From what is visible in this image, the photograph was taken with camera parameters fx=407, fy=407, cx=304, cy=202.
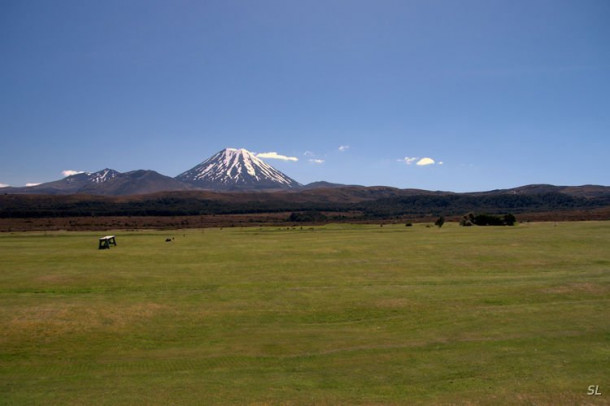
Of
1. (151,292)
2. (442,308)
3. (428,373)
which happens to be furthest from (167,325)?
(442,308)

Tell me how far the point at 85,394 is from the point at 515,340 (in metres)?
19.9

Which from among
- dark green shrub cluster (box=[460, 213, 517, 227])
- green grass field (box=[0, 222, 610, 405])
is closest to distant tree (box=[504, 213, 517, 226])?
dark green shrub cluster (box=[460, 213, 517, 227])

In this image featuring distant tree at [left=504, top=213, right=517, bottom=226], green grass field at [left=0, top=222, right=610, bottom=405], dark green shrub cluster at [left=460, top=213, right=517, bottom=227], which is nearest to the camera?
green grass field at [left=0, top=222, right=610, bottom=405]

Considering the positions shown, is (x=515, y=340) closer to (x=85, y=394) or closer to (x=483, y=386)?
(x=483, y=386)

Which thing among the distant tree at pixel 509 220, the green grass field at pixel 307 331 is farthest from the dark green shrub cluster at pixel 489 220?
the green grass field at pixel 307 331

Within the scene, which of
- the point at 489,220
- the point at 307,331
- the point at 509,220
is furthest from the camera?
the point at 489,220

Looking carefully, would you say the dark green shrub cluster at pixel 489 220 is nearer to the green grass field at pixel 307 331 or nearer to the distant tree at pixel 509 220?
the distant tree at pixel 509 220

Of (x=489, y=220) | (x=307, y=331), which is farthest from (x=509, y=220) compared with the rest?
(x=307, y=331)

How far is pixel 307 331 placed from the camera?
77.6ft

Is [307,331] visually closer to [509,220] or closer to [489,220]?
[509,220]

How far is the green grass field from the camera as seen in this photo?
1602 centimetres

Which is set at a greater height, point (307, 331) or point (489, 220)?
point (489, 220)

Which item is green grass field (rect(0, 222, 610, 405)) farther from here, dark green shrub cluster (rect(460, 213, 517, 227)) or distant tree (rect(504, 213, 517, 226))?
dark green shrub cluster (rect(460, 213, 517, 227))

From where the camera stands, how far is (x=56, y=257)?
46.4 metres
